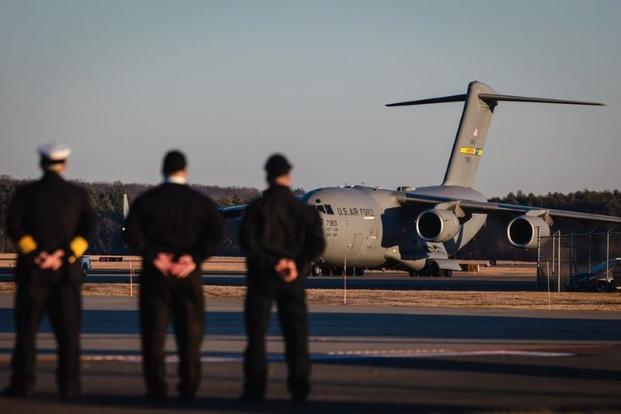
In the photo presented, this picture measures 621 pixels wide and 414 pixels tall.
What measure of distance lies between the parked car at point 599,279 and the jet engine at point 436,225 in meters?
8.16

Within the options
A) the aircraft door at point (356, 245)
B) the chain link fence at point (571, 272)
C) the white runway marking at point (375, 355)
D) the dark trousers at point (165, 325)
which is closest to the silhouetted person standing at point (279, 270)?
the dark trousers at point (165, 325)

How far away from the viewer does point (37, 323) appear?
9.55 m

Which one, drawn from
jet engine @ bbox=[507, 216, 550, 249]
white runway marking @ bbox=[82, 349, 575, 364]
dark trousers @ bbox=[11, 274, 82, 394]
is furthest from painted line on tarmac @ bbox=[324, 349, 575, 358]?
jet engine @ bbox=[507, 216, 550, 249]

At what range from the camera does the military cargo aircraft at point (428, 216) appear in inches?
1844

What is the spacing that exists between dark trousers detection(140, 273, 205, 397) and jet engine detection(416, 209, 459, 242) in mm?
38038

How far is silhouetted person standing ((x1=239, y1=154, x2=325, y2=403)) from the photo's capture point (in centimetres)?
950

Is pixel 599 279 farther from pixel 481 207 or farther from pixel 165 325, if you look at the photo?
pixel 165 325

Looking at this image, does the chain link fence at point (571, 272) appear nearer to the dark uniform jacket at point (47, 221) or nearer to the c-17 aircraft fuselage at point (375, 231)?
the c-17 aircraft fuselage at point (375, 231)

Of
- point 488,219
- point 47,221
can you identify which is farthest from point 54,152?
point 488,219

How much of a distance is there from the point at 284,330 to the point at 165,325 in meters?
0.89

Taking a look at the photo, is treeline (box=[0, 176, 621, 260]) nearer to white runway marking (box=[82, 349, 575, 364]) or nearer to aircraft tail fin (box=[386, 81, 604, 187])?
aircraft tail fin (box=[386, 81, 604, 187])

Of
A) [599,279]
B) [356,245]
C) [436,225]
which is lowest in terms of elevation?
[599,279]

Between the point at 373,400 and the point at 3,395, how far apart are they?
2740mm

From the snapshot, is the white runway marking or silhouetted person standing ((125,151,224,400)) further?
the white runway marking
